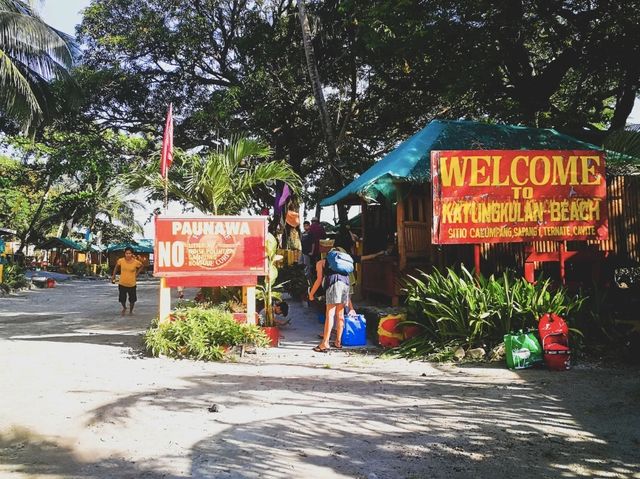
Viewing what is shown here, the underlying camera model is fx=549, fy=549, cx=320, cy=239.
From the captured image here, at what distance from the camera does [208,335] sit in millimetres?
7344

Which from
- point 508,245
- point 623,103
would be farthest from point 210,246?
point 623,103

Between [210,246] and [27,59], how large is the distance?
1607 centimetres

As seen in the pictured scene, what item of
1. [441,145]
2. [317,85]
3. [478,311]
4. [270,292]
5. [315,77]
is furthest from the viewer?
[317,85]

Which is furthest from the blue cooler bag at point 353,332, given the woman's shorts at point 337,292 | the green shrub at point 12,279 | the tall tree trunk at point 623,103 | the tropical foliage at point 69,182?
the green shrub at point 12,279

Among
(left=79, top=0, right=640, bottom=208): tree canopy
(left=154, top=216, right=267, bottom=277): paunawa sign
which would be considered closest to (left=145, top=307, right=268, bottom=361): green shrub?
(left=154, top=216, right=267, bottom=277): paunawa sign

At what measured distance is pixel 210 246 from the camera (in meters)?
8.07

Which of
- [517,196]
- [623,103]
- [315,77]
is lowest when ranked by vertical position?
[517,196]

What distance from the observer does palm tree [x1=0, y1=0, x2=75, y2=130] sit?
1730cm

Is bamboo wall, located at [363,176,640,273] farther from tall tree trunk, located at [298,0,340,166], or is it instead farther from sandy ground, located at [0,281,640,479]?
tall tree trunk, located at [298,0,340,166]

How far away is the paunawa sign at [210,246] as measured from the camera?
793cm

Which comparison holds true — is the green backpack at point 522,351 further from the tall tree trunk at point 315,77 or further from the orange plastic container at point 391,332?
the tall tree trunk at point 315,77

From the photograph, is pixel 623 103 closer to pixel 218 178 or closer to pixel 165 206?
pixel 218 178

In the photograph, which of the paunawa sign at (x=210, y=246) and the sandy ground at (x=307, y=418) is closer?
the sandy ground at (x=307, y=418)

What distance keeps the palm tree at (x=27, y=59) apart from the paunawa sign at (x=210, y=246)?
506 inches
